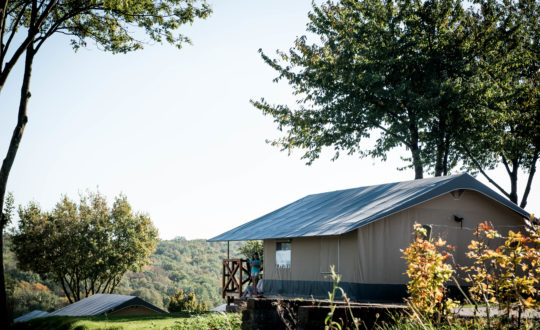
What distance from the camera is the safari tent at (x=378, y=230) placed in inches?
534

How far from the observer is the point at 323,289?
15.1 m

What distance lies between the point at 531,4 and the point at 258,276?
1619 cm

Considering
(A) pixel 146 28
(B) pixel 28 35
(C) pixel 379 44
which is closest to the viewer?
(B) pixel 28 35

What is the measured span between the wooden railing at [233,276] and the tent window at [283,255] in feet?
4.79

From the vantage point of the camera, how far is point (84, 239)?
1161 inches

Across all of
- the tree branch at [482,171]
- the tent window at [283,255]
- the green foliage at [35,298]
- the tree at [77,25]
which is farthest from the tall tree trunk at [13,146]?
the green foliage at [35,298]

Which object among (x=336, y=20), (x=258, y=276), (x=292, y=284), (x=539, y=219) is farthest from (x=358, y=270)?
(x=336, y=20)

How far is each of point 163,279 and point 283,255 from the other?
1819 inches

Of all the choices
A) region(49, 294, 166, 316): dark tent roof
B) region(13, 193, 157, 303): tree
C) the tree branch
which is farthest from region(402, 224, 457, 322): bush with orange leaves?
region(13, 193, 157, 303): tree

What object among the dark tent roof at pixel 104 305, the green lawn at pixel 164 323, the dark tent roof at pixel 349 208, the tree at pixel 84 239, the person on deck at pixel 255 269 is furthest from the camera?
the tree at pixel 84 239

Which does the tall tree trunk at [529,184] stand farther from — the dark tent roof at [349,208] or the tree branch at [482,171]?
the dark tent roof at [349,208]

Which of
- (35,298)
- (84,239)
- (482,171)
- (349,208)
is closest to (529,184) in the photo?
(482,171)

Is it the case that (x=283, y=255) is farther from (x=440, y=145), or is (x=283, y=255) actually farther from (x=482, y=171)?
(x=482, y=171)

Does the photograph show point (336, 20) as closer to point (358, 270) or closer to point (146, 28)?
point (146, 28)
